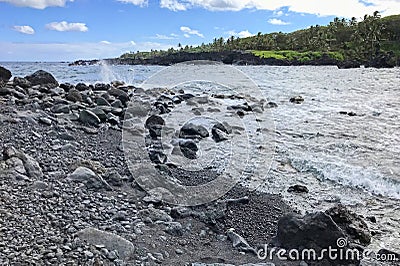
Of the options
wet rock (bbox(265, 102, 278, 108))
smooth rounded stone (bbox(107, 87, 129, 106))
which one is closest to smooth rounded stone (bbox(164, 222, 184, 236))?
smooth rounded stone (bbox(107, 87, 129, 106))

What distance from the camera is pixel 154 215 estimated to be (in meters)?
5.92

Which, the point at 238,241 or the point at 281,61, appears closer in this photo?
the point at 238,241

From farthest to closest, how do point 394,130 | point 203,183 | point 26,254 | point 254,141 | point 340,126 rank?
point 340,126 → point 394,130 → point 254,141 → point 203,183 → point 26,254

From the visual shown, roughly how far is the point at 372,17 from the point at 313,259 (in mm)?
118055

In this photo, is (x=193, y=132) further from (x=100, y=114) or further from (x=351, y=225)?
(x=351, y=225)

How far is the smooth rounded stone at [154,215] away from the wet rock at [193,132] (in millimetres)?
6675

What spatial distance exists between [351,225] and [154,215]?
297 cm

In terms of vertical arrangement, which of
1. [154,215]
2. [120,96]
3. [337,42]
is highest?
[337,42]

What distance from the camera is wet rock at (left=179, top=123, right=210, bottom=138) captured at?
12922mm

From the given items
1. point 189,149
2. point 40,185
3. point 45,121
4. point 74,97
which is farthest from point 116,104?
point 40,185

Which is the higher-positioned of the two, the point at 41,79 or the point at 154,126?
the point at 41,79

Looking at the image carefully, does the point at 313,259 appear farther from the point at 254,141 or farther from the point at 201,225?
the point at 254,141

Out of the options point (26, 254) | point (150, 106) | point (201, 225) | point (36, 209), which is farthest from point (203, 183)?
point (150, 106)

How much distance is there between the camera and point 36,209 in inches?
201
